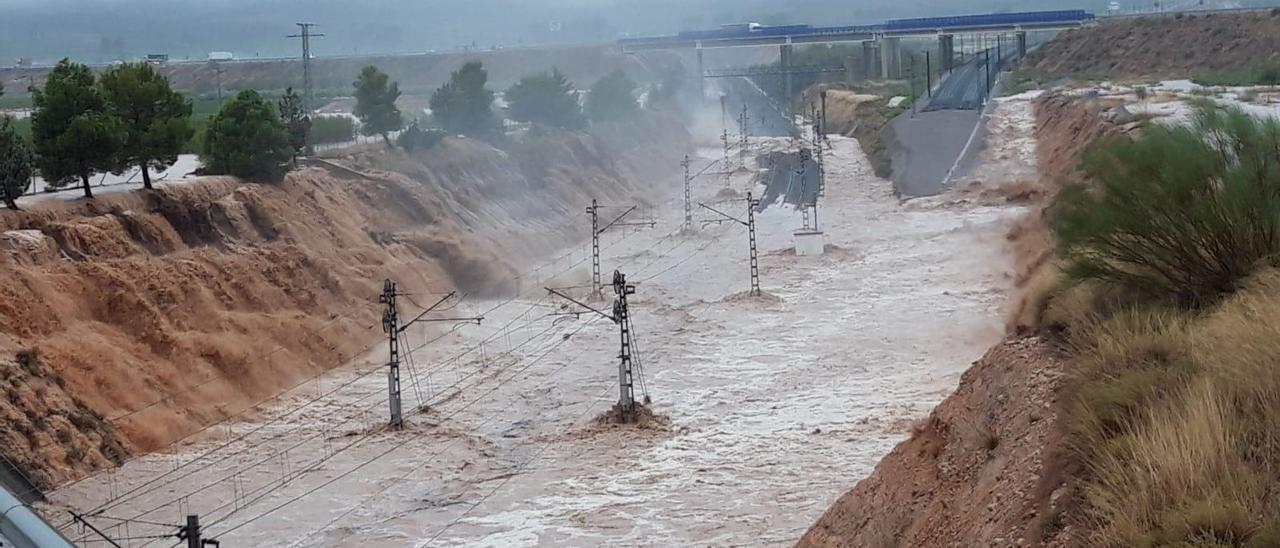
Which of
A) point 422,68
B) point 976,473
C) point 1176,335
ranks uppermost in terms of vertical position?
point 422,68

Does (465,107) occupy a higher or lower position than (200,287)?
higher

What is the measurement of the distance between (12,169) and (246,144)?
→ 1291 cm

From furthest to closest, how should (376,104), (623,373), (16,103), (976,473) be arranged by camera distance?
(16,103) < (376,104) < (623,373) < (976,473)

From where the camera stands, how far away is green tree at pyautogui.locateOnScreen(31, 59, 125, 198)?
43688 mm

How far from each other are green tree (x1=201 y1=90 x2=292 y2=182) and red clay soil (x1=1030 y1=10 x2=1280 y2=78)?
6814 centimetres

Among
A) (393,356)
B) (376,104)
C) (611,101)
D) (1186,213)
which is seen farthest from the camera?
(611,101)

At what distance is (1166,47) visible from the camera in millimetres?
112125

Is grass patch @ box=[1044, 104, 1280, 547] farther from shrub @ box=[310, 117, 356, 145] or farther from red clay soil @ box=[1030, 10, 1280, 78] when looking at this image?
red clay soil @ box=[1030, 10, 1280, 78]

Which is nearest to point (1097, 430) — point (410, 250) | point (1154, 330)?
point (1154, 330)

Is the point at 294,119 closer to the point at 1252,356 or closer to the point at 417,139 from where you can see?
the point at 417,139

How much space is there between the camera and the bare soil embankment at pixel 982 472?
46.5 ft

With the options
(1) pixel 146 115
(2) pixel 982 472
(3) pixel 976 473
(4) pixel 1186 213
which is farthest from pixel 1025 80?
(2) pixel 982 472

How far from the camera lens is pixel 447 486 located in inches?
1228

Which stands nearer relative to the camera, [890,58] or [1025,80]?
[1025,80]
